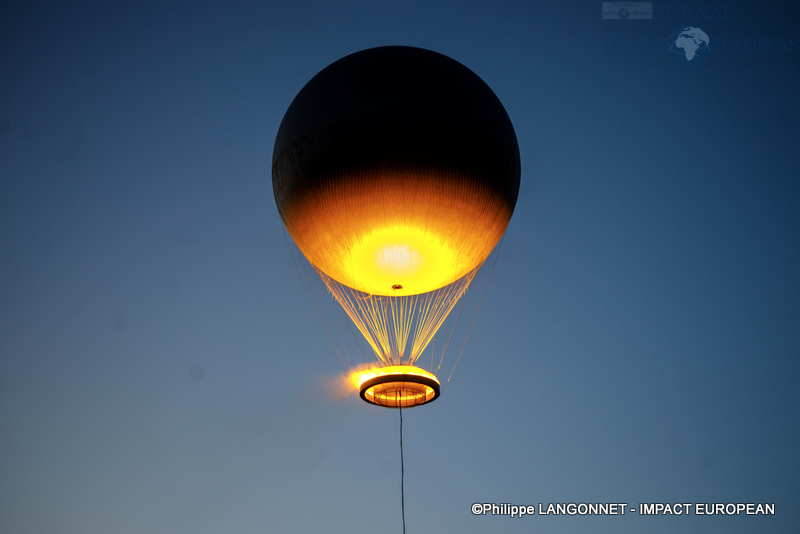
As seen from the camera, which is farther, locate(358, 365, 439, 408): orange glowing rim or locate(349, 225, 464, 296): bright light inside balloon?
locate(358, 365, 439, 408): orange glowing rim

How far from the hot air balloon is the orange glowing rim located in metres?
0.02

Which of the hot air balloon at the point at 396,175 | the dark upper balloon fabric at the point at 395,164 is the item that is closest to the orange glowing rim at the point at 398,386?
the hot air balloon at the point at 396,175

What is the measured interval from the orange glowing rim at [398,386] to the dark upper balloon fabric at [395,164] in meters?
2.15

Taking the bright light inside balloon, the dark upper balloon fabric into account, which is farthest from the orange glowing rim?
the dark upper balloon fabric

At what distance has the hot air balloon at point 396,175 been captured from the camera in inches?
516

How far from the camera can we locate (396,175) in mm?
13078

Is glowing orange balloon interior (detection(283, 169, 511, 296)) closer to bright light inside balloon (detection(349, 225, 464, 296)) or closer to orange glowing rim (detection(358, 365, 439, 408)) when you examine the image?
bright light inside balloon (detection(349, 225, 464, 296))

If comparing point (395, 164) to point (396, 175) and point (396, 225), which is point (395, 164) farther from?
point (396, 225)

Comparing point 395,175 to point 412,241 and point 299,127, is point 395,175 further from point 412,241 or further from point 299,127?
point 299,127

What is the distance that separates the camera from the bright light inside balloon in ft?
45.1

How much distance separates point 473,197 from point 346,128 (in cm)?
293

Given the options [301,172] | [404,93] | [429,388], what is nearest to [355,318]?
[429,388]

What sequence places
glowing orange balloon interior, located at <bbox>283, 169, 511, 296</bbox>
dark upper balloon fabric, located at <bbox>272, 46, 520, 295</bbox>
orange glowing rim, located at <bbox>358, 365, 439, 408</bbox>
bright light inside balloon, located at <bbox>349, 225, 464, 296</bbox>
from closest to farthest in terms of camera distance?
dark upper balloon fabric, located at <bbox>272, 46, 520, 295</bbox>
glowing orange balloon interior, located at <bbox>283, 169, 511, 296</bbox>
bright light inside balloon, located at <bbox>349, 225, 464, 296</bbox>
orange glowing rim, located at <bbox>358, 365, 439, 408</bbox>

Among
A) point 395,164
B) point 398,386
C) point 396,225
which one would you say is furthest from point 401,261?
point 398,386
